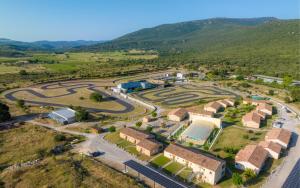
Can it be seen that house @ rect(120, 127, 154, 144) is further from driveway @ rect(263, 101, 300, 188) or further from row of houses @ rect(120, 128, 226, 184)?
driveway @ rect(263, 101, 300, 188)

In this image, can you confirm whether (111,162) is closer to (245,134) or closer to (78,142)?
(78,142)

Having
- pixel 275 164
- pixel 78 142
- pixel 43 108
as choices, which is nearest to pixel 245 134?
pixel 275 164

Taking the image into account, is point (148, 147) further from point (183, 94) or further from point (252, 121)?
point (183, 94)

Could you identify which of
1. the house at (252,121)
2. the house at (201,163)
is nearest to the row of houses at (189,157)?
the house at (201,163)

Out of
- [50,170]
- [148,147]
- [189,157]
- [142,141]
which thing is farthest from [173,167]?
[50,170]

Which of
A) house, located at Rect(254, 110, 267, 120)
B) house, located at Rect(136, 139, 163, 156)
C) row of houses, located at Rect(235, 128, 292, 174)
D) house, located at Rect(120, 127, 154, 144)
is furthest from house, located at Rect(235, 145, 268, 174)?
house, located at Rect(254, 110, 267, 120)

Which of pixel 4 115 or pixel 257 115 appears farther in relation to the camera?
pixel 257 115
